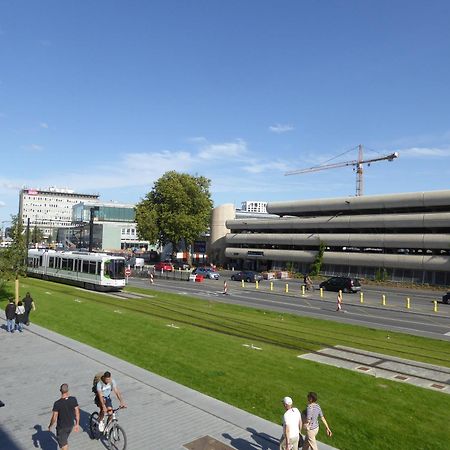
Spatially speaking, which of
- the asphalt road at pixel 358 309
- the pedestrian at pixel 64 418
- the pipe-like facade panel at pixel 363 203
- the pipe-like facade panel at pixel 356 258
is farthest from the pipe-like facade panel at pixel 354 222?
the pedestrian at pixel 64 418

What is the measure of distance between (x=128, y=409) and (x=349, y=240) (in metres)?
60.0

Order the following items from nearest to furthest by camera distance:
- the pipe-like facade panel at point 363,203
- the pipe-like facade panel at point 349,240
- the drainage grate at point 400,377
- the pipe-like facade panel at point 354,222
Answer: the drainage grate at point 400,377
the pipe-like facade panel at point 354,222
the pipe-like facade panel at point 349,240
the pipe-like facade panel at point 363,203

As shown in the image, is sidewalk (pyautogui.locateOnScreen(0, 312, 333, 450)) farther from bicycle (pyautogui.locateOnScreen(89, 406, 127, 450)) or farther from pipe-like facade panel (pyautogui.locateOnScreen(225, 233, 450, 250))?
pipe-like facade panel (pyautogui.locateOnScreen(225, 233, 450, 250))

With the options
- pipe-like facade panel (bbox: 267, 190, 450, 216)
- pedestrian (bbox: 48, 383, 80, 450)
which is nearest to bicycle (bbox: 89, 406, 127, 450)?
pedestrian (bbox: 48, 383, 80, 450)

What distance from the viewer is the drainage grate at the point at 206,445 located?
29.3ft

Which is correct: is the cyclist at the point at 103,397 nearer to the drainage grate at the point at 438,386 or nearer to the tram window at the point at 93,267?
the drainage grate at the point at 438,386

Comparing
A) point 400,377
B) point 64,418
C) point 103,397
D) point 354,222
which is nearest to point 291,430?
point 103,397

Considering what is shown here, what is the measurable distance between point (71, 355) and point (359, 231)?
58.3m

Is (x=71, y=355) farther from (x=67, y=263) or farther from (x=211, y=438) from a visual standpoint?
(x=67, y=263)

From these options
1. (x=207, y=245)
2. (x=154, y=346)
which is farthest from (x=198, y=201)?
(x=154, y=346)

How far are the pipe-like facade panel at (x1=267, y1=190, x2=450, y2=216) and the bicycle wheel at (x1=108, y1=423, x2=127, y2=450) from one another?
56338 millimetres

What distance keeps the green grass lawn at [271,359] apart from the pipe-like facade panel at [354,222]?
38.0m

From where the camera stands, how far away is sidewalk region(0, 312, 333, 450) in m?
9.23

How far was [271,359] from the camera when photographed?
51.2 feet
